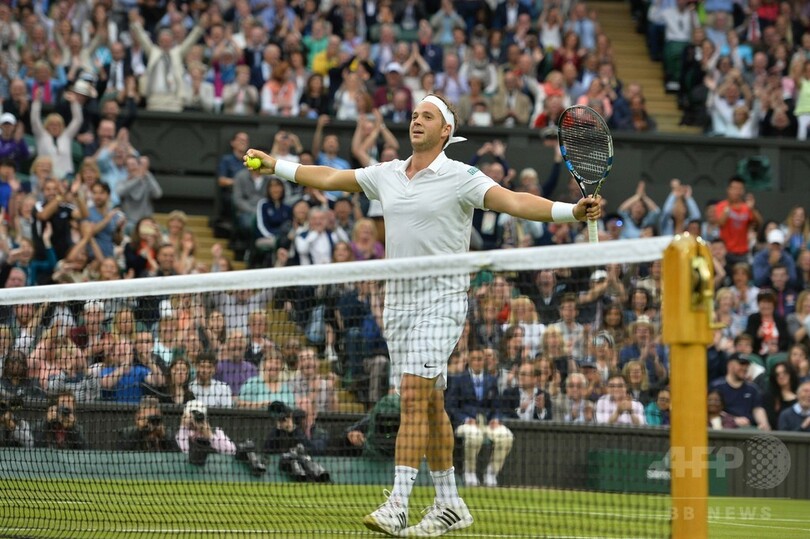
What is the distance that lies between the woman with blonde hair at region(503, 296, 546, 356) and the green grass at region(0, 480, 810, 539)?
1180mm

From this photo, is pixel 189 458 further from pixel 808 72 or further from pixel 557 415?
pixel 808 72

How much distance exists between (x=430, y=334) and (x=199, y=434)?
7.53 feet

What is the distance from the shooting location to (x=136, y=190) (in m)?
19.2

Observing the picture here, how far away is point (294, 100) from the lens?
21969 millimetres

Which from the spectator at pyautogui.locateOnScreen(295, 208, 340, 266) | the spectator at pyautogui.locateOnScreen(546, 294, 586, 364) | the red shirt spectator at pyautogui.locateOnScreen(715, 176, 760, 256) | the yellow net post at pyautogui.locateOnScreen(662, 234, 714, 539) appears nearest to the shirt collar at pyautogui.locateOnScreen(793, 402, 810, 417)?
the red shirt spectator at pyautogui.locateOnScreen(715, 176, 760, 256)

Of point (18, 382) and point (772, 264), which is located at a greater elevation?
point (772, 264)

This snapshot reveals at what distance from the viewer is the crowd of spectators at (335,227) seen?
10328mm

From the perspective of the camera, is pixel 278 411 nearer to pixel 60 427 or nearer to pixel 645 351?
pixel 60 427

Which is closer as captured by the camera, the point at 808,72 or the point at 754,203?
the point at 754,203

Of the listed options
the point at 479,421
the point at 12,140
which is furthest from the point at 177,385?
the point at 12,140

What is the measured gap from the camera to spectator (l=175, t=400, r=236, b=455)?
382 inches

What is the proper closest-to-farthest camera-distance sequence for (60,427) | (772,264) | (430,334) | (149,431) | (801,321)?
(430,334) < (60,427) < (149,431) < (801,321) < (772,264)

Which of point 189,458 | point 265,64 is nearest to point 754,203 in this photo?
point 265,64

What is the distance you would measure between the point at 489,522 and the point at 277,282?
2.08m
